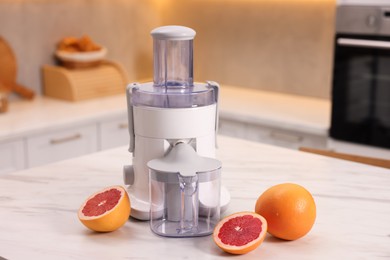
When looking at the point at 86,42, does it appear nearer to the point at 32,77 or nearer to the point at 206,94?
the point at 32,77

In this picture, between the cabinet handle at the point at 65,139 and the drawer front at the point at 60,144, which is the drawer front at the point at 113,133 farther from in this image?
the cabinet handle at the point at 65,139

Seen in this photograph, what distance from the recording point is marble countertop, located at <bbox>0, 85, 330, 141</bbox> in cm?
290

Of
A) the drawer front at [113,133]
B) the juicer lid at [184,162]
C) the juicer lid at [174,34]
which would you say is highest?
the juicer lid at [174,34]

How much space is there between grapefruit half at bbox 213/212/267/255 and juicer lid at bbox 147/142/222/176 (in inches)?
4.6

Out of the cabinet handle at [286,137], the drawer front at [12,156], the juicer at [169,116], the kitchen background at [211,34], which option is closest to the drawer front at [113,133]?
the drawer front at [12,156]

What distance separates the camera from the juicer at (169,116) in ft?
4.50

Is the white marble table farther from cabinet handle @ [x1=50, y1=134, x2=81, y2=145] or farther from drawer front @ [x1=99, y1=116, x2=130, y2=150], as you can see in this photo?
drawer front @ [x1=99, y1=116, x2=130, y2=150]

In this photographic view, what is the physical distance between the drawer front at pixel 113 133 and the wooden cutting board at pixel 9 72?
0.49 metres

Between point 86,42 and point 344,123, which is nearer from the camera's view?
point 344,123

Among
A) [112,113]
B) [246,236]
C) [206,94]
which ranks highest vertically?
[206,94]

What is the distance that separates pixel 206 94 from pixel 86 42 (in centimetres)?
221

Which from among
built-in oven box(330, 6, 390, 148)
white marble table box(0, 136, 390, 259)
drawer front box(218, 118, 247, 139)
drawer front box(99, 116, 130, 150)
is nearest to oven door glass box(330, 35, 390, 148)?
built-in oven box(330, 6, 390, 148)

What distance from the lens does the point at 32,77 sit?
348cm

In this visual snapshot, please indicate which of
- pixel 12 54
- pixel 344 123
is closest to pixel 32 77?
pixel 12 54
